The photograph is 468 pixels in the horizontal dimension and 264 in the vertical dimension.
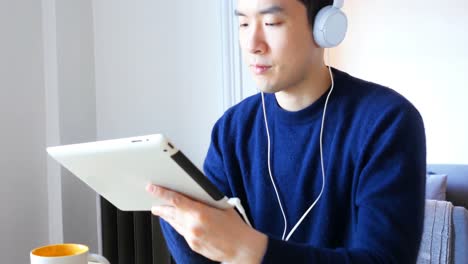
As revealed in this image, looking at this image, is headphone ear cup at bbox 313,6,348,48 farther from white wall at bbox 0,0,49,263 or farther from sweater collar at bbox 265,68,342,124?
white wall at bbox 0,0,49,263

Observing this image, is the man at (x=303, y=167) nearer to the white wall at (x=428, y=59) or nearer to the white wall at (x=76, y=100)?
the white wall at (x=76, y=100)

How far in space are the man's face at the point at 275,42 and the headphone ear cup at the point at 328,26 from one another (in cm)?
2

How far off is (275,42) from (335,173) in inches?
8.4

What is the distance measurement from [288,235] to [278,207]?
51mm

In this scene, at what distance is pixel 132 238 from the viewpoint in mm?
1671

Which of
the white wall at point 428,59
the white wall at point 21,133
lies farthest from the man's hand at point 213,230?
the white wall at point 428,59

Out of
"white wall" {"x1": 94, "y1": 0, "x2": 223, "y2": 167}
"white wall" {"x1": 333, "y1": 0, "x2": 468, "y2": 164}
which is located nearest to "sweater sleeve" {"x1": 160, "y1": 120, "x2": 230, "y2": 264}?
"white wall" {"x1": 94, "y1": 0, "x2": 223, "y2": 167}

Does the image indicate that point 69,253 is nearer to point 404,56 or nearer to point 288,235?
point 288,235

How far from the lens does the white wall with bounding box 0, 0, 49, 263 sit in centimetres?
159

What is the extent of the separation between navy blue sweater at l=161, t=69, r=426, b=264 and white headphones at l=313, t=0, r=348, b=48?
2.5 inches

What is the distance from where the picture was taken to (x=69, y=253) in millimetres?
866

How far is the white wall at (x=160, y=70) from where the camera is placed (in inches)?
62.9

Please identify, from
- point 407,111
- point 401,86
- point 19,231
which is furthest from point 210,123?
point 401,86

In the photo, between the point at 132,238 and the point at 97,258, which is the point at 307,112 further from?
the point at 132,238
